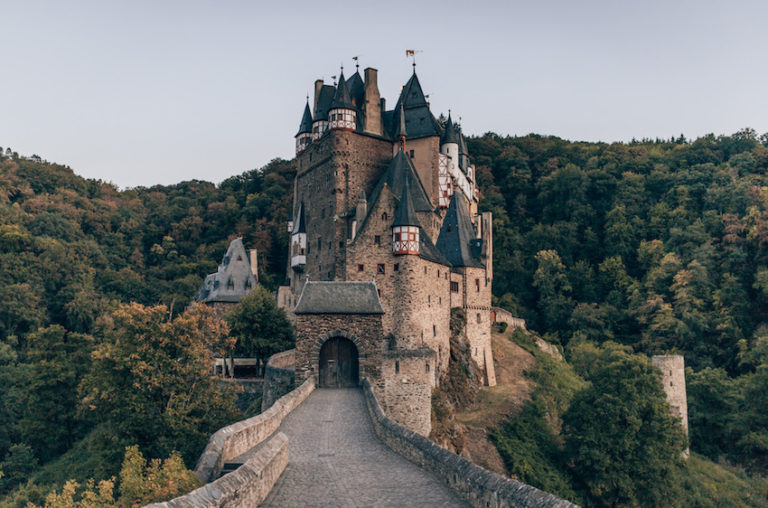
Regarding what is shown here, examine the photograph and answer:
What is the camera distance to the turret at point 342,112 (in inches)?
1661

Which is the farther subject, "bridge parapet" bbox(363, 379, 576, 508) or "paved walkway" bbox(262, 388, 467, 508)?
"paved walkway" bbox(262, 388, 467, 508)

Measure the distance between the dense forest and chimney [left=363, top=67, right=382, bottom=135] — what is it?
18999 millimetres

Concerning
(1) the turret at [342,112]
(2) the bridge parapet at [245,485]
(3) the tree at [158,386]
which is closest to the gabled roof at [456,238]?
(1) the turret at [342,112]

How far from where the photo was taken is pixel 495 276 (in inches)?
2766

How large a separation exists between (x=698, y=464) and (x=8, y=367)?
163 feet

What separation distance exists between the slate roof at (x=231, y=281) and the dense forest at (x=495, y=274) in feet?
30.7

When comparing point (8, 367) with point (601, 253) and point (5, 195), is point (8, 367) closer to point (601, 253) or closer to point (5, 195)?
point (5, 195)

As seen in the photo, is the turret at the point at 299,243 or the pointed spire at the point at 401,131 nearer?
the pointed spire at the point at 401,131

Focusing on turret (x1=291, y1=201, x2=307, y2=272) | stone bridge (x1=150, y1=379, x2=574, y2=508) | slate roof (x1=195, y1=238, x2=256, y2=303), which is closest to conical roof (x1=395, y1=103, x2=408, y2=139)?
turret (x1=291, y1=201, x2=307, y2=272)

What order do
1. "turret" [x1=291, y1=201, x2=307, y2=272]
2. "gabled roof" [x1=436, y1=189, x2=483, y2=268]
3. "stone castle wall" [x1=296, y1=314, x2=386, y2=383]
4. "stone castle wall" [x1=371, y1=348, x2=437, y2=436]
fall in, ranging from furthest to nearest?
1. "turret" [x1=291, y1=201, x2=307, y2=272]
2. "gabled roof" [x1=436, y1=189, x2=483, y2=268]
3. "stone castle wall" [x1=296, y1=314, x2=386, y2=383]
4. "stone castle wall" [x1=371, y1=348, x2=437, y2=436]

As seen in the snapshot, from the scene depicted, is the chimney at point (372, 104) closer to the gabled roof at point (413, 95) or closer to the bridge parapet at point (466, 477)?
the gabled roof at point (413, 95)

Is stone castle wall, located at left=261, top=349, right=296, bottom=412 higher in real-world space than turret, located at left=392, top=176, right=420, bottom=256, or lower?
lower

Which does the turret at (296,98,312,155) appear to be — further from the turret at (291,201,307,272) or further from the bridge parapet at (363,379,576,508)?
the bridge parapet at (363,379,576,508)

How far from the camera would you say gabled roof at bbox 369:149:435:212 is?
39.8 meters
